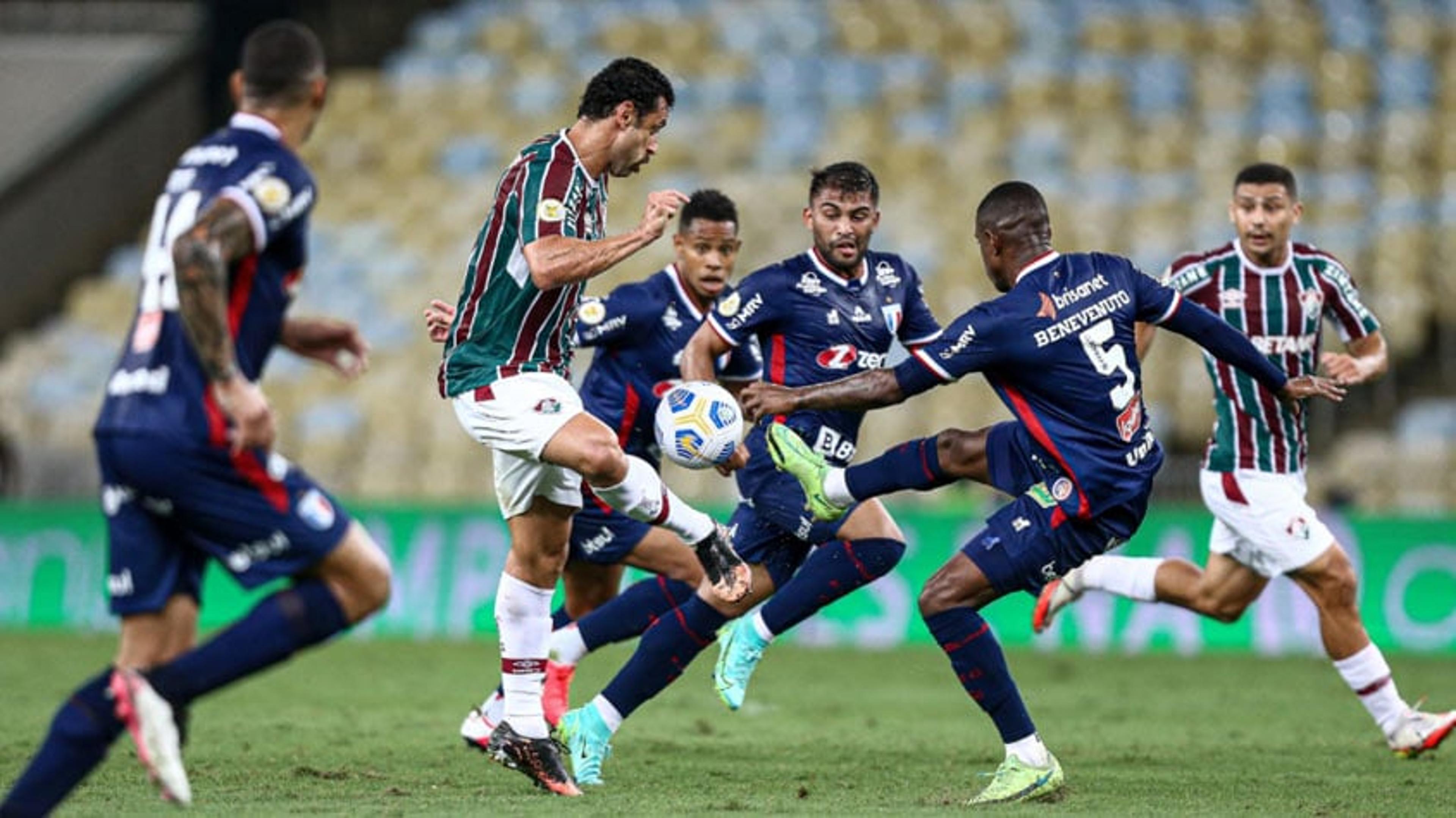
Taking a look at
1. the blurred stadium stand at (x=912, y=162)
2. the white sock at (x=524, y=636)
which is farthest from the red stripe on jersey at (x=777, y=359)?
the blurred stadium stand at (x=912, y=162)

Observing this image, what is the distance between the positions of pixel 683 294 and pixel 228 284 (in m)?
4.01

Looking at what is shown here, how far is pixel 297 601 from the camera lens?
6.02m

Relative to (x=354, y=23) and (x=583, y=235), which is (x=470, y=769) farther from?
(x=354, y=23)

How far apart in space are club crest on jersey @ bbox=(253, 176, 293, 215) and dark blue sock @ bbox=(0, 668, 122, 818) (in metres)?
1.42

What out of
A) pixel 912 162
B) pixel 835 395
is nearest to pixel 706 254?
pixel 835 395

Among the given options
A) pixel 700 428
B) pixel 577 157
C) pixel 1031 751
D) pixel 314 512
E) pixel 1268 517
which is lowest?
pixel 1031 751

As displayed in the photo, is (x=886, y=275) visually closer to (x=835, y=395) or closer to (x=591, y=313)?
(x=835, y=395)

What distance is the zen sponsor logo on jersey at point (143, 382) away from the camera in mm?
5832

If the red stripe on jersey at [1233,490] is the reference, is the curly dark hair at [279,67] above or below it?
above

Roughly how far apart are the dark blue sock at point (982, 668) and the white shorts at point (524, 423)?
1529mm

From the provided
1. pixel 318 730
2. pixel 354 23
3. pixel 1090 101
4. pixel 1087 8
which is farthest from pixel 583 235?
pixel 354 23

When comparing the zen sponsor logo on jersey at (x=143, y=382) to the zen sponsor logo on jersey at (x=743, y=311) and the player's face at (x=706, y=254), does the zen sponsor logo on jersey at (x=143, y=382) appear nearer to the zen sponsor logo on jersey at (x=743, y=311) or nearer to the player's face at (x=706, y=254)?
the zen sponsor logo on jersey at (x=743, y=311)

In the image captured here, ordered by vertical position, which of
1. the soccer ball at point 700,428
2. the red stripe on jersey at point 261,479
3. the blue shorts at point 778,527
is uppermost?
the soccer ball at point 700,428

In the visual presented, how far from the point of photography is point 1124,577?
10.2 meters
